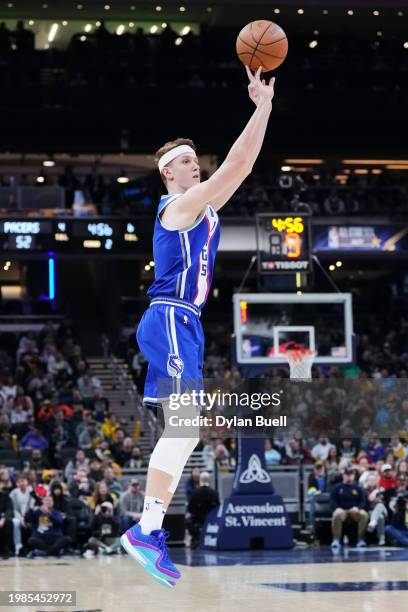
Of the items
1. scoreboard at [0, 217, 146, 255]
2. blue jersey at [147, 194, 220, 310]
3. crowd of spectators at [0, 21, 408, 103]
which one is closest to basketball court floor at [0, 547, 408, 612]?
blue jersey at [147, 194, 220, 310]

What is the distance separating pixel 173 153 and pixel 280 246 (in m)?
10.2

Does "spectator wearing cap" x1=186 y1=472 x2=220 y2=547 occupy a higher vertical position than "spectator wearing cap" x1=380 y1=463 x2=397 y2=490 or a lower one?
lower

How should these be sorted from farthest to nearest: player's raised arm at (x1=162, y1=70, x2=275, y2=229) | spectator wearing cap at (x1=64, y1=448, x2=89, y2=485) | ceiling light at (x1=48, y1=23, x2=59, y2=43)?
ceiling light at (x1=48, y1=23, x2=59, y2=43), spectator wearing cap at (x1=64, y1=448, x2=89, y2=485), player's raised arm at (x1=162, y1=70, x2=275, y2=229)

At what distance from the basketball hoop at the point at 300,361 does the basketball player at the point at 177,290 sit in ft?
31.0

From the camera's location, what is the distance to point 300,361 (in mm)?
15664

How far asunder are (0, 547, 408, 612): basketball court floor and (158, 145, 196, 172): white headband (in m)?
2.92

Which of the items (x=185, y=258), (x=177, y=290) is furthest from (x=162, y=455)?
(x=185, y=258)

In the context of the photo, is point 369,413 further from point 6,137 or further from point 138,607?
point 6,137

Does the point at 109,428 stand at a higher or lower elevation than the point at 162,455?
higher

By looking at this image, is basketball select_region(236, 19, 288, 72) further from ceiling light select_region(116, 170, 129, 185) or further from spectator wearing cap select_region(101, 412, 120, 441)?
ceiling light select_region(116, 170, 129, 185)

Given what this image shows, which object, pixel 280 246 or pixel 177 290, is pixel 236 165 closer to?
pixel 177 290

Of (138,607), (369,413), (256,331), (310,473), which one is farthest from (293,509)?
(138,607)

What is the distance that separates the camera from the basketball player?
5922 millimetres

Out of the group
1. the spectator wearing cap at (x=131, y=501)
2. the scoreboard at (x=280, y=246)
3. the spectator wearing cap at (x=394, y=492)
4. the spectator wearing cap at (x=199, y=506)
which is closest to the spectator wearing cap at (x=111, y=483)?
the spectator wearing cap at (x=131, y=501)
